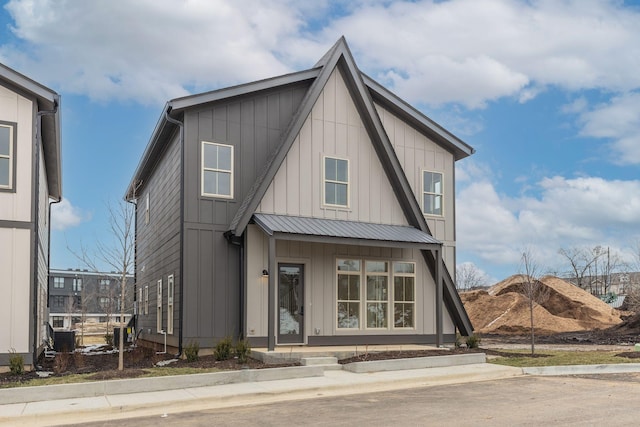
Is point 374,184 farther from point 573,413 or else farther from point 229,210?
point 573,413

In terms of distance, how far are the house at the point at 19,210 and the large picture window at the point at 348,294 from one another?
303 inches

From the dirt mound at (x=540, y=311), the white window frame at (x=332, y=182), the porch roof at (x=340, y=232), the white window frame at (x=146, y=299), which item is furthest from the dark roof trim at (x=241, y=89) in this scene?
the dirt mound at (x=540, y=311)

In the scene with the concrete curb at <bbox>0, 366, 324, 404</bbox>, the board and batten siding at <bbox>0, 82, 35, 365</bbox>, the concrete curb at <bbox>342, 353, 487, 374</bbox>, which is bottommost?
the concrete curb at <bbox>342, 353, 487, 374</bbox>

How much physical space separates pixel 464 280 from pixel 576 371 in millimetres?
47980

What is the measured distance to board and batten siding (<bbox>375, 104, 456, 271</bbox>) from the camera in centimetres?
1967

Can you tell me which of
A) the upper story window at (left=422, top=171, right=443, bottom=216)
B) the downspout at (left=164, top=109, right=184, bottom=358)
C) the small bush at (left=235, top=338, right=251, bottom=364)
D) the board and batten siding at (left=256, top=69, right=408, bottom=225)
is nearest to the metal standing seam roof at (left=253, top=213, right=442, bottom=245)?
the board and batten siding at (left=256, top=69, right=408, bottom=225)

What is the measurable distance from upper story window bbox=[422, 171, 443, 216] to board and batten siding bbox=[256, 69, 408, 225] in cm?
126

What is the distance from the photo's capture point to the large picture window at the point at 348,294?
1783 centimetres

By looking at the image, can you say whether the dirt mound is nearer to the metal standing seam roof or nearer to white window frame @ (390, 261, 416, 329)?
white window frame @ (390, 261, 416, 329)

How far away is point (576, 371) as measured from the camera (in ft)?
47.8

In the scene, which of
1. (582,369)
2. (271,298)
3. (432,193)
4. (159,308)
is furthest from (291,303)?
(582,369)

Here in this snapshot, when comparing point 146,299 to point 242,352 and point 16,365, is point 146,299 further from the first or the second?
point 16,365

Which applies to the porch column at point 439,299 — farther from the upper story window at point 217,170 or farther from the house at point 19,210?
the house at point 19,210

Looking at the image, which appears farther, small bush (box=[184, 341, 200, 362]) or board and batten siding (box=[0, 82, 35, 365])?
small bush (box=[184, 341, 200, 362])
